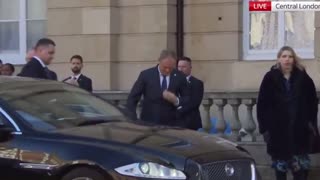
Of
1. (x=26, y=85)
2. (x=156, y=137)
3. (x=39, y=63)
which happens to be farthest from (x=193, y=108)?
(x=156, y=137)

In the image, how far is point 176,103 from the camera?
1113cm

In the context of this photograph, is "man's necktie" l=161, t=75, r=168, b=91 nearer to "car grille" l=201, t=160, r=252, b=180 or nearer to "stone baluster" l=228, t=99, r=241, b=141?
"stone baluster" l=228, t=99, r=241, b=141

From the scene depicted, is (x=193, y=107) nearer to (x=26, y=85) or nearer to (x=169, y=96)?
(x=169, y=96)

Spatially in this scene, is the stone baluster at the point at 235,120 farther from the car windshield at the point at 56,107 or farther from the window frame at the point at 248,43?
the car windshield at the point at 56,107

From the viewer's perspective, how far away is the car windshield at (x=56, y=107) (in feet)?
28.9

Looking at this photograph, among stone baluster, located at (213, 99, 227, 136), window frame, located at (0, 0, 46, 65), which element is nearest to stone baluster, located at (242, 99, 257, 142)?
stone baluster, located at (213, 99, 227, 136)

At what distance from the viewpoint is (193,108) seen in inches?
451

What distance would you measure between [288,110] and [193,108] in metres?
1.36

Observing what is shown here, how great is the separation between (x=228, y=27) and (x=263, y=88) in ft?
17.1

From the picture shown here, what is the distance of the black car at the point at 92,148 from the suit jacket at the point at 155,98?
1.84 meters

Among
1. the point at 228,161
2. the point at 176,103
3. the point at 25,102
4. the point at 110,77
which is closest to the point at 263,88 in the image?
the point at 176,103

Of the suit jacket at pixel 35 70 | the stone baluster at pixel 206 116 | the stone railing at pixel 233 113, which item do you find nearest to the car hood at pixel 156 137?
the suit jacket at pixel 35 70

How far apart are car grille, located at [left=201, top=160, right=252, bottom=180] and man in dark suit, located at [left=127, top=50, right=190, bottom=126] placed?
2.37 metres

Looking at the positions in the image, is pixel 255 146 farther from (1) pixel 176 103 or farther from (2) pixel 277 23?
→ (2) pixel 277 23
